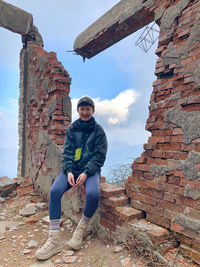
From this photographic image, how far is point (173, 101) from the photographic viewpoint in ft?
6.97

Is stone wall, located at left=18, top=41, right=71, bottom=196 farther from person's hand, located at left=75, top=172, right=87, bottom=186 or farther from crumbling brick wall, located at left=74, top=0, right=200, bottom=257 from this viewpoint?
crumbling brick wall, located at left=74, top=0, right=200, bottom=257

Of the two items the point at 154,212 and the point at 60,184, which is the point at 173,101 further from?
the point at 60,184

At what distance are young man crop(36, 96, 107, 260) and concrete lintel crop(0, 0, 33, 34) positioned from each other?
3.92 m

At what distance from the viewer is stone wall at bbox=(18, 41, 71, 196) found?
3576 millimetres

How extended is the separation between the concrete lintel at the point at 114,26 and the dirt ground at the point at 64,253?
3.20 meters

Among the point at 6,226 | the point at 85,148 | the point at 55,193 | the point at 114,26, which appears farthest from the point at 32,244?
the point at 114,26

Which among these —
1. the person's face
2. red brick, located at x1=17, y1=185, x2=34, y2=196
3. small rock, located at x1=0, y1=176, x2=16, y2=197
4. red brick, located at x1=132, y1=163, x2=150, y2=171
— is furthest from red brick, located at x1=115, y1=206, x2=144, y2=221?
small rock, located at x1=0, y1=176, x2=16, y2=197

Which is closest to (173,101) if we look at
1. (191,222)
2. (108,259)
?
(191,222)

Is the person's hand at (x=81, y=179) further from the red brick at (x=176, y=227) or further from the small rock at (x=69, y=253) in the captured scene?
the red brick at (x=176, y=227)

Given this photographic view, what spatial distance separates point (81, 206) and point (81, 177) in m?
0.74

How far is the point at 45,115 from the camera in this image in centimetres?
389

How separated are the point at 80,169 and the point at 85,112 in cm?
71

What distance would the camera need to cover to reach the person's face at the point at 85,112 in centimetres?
243

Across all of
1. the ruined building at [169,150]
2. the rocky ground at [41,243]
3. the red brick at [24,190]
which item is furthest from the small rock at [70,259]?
the red brick at [24,190]
